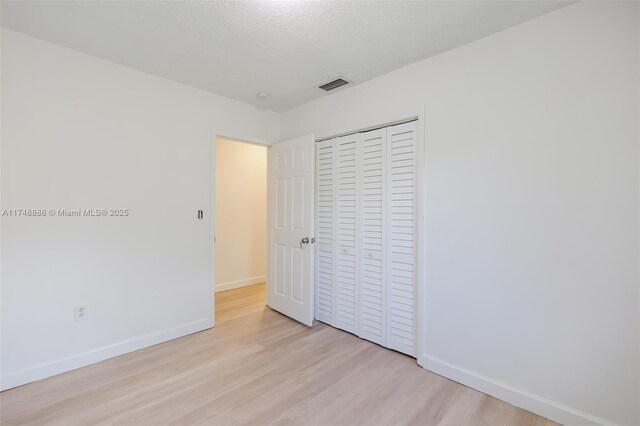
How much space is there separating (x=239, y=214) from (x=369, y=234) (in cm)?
264

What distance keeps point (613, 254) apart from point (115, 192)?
346 cm

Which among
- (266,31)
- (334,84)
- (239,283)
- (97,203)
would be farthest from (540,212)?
(239,283)

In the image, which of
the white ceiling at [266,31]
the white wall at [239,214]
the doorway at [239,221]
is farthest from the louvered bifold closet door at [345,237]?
the white wall at [239,214]

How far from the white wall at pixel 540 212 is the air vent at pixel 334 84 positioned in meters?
0.66

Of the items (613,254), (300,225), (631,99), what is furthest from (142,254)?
(631,99)

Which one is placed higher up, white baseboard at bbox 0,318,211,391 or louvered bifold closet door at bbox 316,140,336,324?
louvered bifold closet door at bbox 316,140,336,324

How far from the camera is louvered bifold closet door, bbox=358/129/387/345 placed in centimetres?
261

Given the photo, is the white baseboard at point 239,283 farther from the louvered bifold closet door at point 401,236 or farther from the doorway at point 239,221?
the louvered bifold closet door at point 401,236

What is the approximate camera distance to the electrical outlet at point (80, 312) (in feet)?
7.37

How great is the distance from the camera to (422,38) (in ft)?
6.66

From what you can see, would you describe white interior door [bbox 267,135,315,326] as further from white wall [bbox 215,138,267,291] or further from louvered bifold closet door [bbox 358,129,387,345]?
white wall [bbox 215,138,267,291]

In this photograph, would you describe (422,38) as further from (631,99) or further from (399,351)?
(399,351)

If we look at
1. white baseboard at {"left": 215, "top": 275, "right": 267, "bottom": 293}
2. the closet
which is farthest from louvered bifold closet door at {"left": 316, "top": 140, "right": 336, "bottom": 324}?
white baseboard at {"left": 215, "top": 275, "right": 267, "bottom": 293}

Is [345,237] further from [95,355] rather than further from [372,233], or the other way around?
[95,355]
